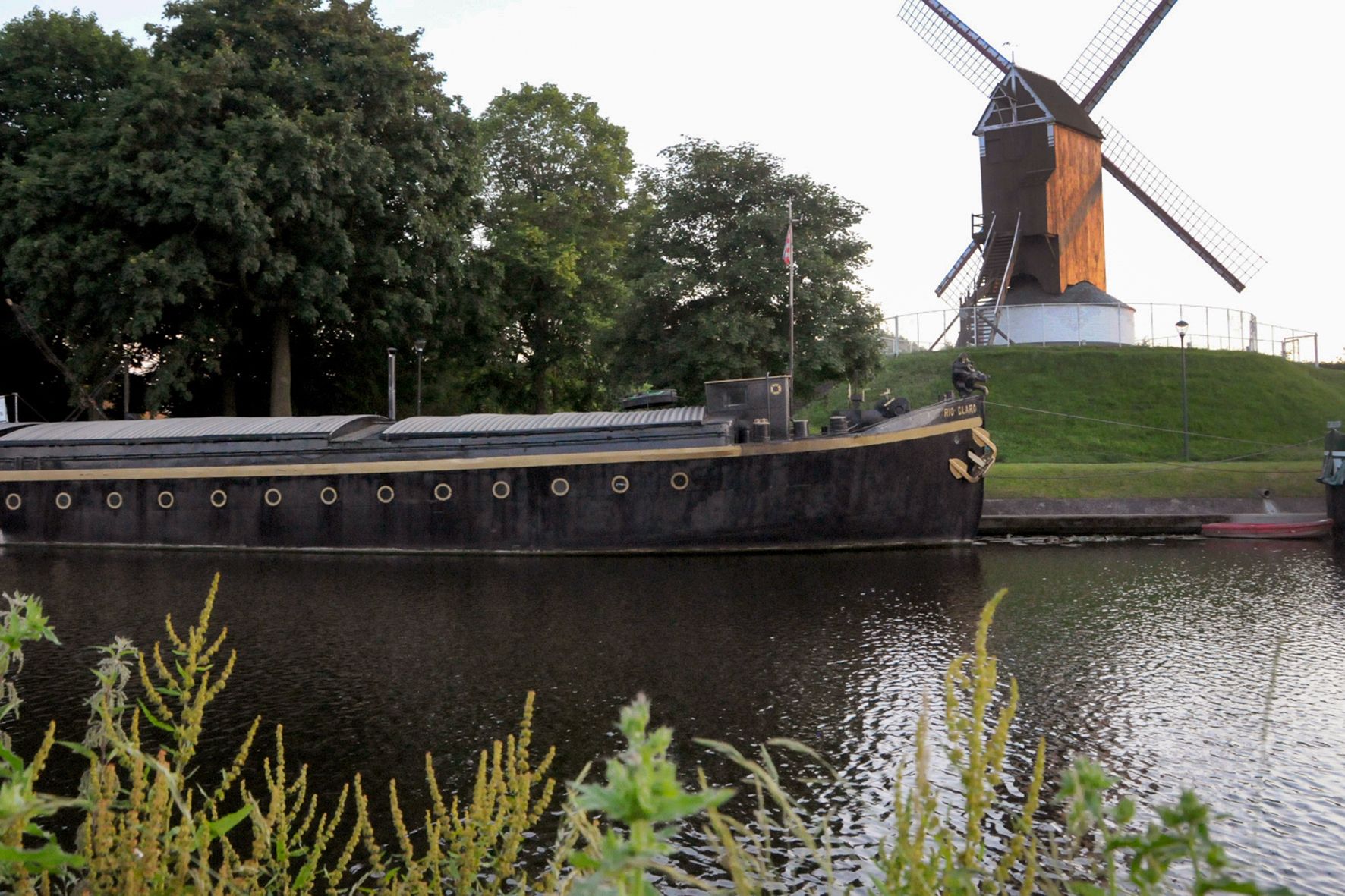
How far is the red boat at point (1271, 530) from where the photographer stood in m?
21.5

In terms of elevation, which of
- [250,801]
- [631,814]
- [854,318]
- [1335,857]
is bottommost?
[1335,857]

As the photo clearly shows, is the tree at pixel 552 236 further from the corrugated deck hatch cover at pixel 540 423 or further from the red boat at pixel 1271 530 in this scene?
the red boat at pixel 1271 530

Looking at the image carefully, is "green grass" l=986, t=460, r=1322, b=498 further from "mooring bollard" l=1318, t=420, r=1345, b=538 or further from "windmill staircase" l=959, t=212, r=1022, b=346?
A: "windmill staircase" l=959, t=212, r=1022, b=346

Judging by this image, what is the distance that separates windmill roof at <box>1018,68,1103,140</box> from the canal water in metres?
32.6

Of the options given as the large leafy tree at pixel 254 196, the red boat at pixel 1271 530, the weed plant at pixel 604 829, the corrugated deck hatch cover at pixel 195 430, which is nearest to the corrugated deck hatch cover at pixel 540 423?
the corrugated deck hatch cover at pixel 195 430

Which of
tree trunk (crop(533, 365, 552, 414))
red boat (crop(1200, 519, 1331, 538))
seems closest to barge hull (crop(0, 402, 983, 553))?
red boat (crop(1200, 519, 1331, 538))

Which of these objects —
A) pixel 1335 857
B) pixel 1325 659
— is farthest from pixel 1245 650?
pixel 1335 857

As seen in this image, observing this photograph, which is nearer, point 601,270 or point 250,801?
point 250,801

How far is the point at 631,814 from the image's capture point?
1448 mm

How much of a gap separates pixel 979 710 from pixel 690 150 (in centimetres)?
2935

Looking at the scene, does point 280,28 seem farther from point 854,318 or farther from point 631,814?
point 631,814

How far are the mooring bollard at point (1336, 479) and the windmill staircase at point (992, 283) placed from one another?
23.8m

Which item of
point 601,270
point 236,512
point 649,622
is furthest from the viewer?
point 601,270

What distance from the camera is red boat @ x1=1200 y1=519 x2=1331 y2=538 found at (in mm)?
21547
